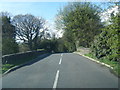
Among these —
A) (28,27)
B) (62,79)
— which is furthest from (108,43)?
(28,27)

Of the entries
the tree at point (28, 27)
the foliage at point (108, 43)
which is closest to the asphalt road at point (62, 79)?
the foliage at point (108, 43)

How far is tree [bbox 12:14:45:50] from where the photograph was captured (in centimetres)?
5131

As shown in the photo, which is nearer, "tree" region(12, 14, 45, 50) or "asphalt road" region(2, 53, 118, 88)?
"asphalt road" region(2, 53, 118, 88)

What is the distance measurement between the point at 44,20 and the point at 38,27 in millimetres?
2997

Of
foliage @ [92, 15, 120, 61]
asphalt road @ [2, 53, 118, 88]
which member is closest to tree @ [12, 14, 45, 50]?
foliage @ [92, 15, 120, 61]

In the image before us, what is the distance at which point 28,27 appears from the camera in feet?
172

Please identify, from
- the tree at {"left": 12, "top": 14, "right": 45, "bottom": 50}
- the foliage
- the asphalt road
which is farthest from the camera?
the tree at {"left": 12, "top": 14, "right": 45, "bottom": 50}

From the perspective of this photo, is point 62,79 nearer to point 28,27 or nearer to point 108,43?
point 108,43

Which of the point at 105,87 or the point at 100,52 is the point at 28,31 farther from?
the point at 105,87

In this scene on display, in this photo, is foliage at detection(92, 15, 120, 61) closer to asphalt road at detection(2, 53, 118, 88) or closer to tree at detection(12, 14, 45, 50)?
asphalt road at detection(2, 53, 118, 88)

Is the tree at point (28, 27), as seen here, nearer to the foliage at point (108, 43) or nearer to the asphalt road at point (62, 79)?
the foliage at point (108, 43)

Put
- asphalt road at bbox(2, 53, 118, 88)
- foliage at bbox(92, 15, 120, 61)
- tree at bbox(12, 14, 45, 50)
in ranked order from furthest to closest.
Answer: tree at bbox(12, 14, 45, 50), foliage at bbox(92, 15, 120, 61), asphalt road at bbox(2, 53, 118, 88)

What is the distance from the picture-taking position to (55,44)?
214ft

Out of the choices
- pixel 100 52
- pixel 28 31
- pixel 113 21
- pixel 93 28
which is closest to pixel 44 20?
pixel 28 31
